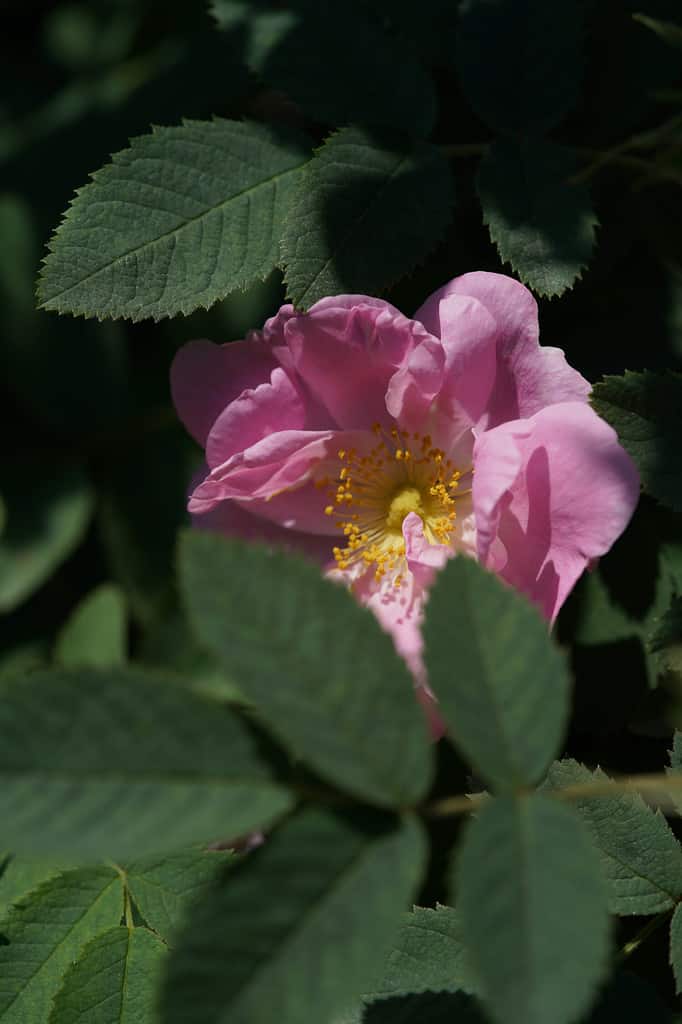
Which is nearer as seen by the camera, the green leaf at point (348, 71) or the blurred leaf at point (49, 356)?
the green leaf at point (348, 71)

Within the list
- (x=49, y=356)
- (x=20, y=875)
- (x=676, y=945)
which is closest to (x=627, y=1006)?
(x=676, y=945)

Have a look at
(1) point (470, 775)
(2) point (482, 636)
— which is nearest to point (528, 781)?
(2) point (482, 636)

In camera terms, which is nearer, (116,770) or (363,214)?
(116,770)

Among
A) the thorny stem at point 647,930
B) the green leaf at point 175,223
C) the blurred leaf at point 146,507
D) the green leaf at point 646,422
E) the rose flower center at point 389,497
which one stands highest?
the green leaf at point 175,223

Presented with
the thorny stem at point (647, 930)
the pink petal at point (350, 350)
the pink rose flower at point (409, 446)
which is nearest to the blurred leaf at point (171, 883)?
the pink rose flower at point (409, 446)

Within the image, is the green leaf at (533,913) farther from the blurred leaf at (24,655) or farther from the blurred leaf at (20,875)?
the blurred leaf at (24,655)

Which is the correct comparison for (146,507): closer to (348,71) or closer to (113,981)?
(348,71)

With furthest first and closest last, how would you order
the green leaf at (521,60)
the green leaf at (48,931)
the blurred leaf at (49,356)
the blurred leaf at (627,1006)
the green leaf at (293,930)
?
the blurred leaf at (49,356) < the green leaf at (521,60) < the green leaf at (48,931) < the blurred leaf at (627,1006) < the green leaf at (293,930)

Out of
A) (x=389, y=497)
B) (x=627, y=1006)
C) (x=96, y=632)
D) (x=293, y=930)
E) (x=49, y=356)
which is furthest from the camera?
(x=49, y=356)
